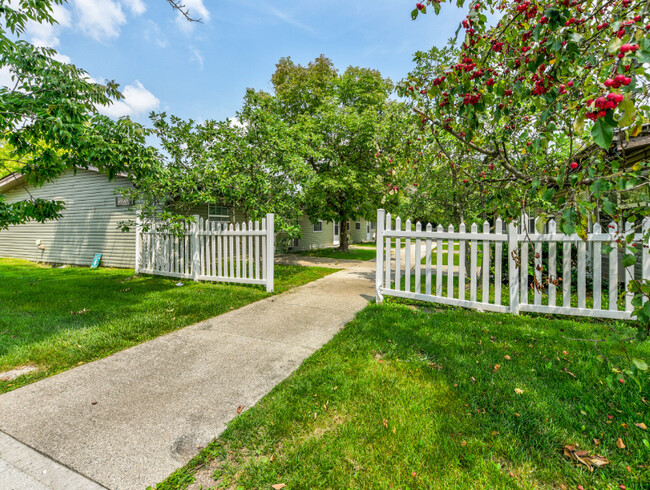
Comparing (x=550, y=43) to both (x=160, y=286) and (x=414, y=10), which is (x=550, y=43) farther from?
(x=160, y=286)

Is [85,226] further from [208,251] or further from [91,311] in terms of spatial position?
[91,311]

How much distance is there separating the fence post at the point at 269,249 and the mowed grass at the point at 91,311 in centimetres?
28

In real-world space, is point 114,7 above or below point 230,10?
above

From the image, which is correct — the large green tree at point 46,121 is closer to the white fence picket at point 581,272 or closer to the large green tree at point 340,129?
the white fence picket at point 581,272

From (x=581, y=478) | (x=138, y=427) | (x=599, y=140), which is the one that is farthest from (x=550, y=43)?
(x=138, y=427)

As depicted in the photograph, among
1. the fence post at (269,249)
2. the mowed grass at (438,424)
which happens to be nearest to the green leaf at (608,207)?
the mowed grass at (438,424)

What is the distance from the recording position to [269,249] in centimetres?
616

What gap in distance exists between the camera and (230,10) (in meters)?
4.76

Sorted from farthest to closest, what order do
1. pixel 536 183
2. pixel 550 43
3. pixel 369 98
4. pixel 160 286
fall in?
1. pixel 369 98
2. pixel 160 286
3. pixel 536 183
4. pixel 550 43

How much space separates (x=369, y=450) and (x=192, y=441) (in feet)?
3.89

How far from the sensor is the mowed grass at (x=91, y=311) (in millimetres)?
3272

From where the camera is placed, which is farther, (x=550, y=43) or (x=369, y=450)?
Answer: (x=369, y=450)

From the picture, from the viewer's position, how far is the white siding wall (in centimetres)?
980

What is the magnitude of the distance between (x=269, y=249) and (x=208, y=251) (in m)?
1.88
